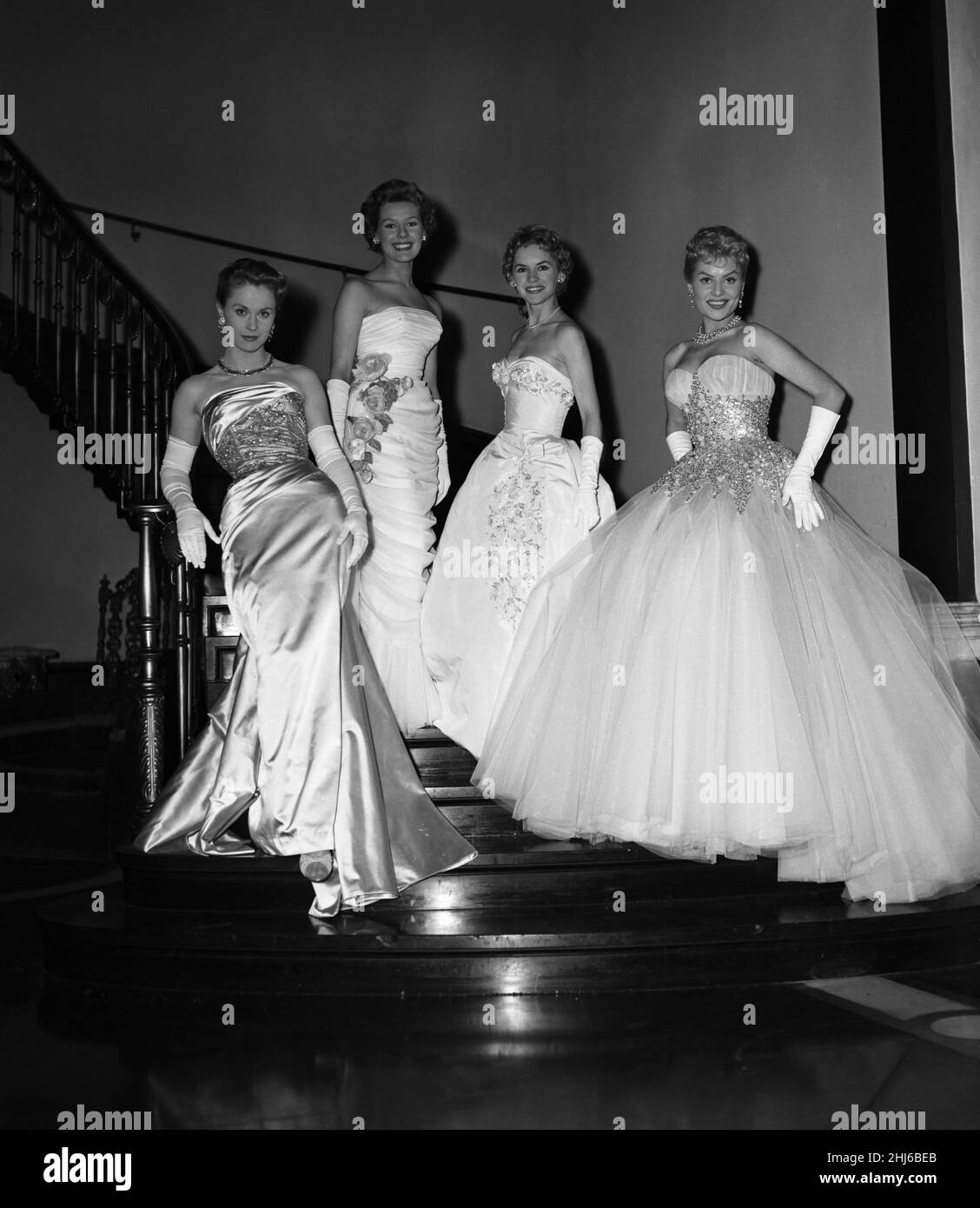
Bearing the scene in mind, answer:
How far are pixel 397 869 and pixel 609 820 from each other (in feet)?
2.04

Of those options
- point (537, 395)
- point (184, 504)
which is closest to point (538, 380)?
point (537, 395)

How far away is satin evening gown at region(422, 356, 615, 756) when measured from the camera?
4008 mm

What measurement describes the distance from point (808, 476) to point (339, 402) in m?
1.64

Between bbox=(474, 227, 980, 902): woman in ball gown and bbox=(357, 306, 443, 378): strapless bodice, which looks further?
bbox=(357, 306, 443, 378): strapless bodice

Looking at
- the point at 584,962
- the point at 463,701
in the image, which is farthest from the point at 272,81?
→ the point at 584,962

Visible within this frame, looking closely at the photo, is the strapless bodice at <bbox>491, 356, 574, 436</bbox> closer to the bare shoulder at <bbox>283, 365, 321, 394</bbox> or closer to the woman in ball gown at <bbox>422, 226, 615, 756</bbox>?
the woman in ball gown at <bbox>422, 226, 615, 756</bbox>

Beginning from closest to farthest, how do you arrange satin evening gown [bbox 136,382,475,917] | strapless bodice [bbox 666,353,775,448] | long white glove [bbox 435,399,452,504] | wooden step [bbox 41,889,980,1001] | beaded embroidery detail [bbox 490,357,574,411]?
wooden step [bbox 41,889,980,1001], satin evening gown [bbox 136,382,475,917], strapless bodice [bbox 666,353,775,448], beaded embroidery detail [bbox 490,357,574,411], long white glove [bbox 435,399,452,504]

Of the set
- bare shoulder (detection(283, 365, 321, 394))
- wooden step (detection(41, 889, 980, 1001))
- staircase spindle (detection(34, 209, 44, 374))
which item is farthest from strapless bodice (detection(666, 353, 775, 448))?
staircase spindle (detection(34, 209, 44, 374))

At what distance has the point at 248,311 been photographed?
12.0 ft

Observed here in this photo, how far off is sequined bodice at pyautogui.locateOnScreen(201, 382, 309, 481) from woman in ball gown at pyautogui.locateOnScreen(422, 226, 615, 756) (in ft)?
2.45

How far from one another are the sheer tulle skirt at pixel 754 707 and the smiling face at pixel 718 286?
0.69 metres

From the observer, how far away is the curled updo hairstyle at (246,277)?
3615mm

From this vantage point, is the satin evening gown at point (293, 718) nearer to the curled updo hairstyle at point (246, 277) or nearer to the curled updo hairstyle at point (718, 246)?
the curled updo hairstyle at point (246, 277)

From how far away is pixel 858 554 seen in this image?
3623 mm
